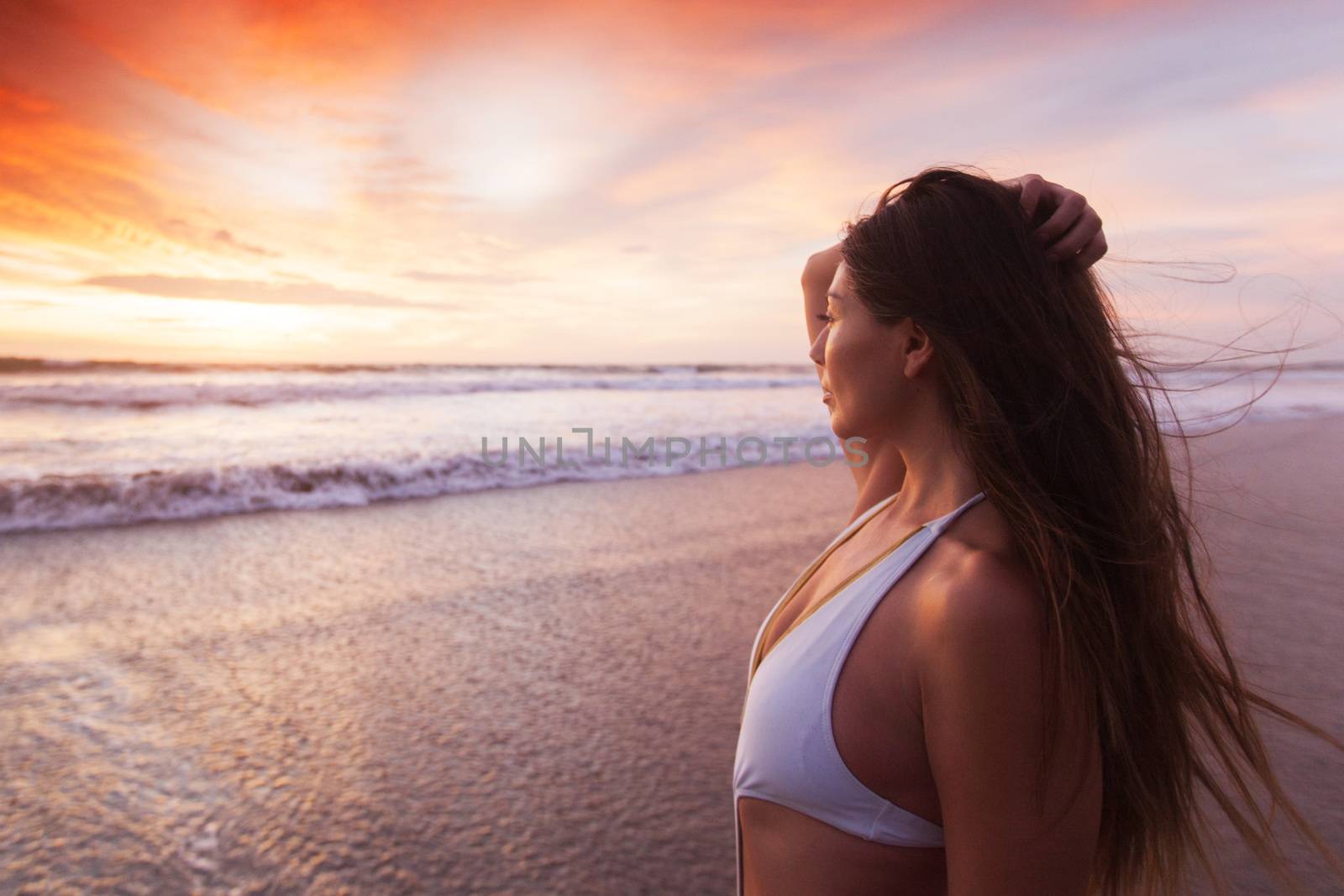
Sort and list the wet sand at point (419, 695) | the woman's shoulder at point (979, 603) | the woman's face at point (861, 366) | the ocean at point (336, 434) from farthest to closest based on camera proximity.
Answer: the ocean at point (336, 434) < the wet sand at point (419, 695) < the woman's face at point (861, 366) < the woman's shoulder at point (979, 603)

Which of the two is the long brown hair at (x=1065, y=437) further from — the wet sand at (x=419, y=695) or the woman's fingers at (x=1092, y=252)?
the wet sand at (x=419, y=695)

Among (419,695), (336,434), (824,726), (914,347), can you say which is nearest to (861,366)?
(914,347)

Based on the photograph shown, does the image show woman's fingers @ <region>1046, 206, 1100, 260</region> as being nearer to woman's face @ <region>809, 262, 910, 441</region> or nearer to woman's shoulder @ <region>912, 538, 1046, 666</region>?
woman's face @ <region>809, 262, 910, 441</region>

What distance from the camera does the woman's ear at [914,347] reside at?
3.85 ft

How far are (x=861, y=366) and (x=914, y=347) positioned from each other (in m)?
0.09

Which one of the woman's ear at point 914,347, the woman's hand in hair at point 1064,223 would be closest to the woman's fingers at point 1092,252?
the woman's hand in hair at point 1064,223

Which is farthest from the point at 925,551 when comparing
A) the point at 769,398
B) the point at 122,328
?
the point at 122,328

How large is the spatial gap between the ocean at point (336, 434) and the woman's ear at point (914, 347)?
0.42 meters

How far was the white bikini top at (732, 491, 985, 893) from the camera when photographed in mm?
1096

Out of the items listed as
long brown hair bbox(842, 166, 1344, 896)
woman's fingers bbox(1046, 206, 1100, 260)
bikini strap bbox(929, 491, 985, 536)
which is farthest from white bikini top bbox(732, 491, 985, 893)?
woman's fingers bbox(1046, 206, 1100, 260)

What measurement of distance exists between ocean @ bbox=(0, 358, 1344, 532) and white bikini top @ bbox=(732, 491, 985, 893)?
0.52m

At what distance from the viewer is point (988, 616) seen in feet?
3.07

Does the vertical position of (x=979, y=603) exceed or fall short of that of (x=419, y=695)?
it exceeds it

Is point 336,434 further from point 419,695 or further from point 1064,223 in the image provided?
point 1064,223
